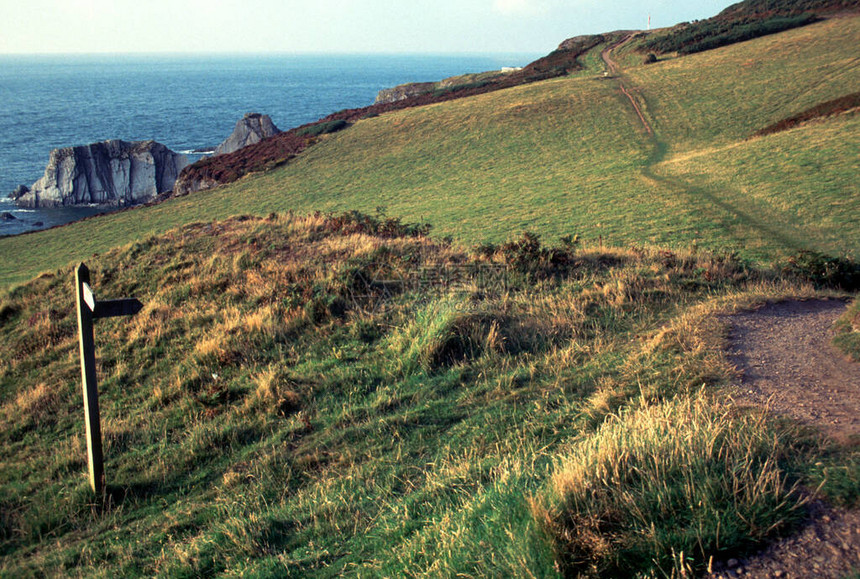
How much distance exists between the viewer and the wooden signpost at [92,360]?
16.7ft

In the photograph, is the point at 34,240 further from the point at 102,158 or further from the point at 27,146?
the point at 27,146

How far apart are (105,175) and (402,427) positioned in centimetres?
6000

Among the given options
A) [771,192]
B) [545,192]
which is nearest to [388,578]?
[771,192]

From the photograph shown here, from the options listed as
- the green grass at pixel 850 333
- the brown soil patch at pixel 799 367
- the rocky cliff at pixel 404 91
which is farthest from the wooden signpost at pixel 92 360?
the rocky cliff at pixel 404 91

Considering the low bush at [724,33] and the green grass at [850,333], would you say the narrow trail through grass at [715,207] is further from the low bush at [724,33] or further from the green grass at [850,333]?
the low bush at [724,33]

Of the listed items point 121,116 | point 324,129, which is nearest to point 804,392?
point 324,129

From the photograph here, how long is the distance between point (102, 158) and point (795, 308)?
6130 centimetres

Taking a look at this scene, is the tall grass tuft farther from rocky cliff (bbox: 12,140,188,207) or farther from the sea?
rocky cliff (bbox: 12,140,188,207)

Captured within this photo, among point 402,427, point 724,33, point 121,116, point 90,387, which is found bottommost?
point 402,427

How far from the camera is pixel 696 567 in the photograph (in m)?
2.59

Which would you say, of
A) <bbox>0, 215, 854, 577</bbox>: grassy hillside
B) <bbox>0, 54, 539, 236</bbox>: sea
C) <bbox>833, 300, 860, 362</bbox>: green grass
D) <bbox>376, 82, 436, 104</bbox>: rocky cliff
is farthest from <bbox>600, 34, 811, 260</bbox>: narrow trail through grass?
<bbox>376, 82, 436, 104</bbox>: rocky cliff

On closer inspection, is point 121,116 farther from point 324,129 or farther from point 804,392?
point 804,392

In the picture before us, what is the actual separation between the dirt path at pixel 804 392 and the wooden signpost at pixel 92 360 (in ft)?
17.0

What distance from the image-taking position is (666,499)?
2969 mm
